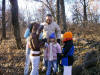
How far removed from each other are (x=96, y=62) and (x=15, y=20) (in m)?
4.91

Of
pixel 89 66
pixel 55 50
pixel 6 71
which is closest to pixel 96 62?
pixel 89 66

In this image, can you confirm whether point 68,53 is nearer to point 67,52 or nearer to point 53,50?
point 67,52

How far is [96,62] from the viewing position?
468cm

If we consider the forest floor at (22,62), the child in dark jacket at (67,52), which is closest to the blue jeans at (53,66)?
the child in dark jacket at (67,52)

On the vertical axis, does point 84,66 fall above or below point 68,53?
below

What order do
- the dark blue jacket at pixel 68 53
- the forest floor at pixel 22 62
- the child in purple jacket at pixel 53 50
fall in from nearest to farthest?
the dark blue jacket at pixel 68 53
the child in purple jacket at pixel 53 50
the forest floor at pixel 22 62

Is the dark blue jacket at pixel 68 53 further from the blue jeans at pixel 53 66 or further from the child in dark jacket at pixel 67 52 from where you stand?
the blue jeans at pixel 53 66

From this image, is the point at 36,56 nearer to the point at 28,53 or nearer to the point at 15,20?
the point at 28,53

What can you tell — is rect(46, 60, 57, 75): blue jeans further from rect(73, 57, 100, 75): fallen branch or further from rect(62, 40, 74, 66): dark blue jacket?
rect(73, 57, 100, 75): fallen branch

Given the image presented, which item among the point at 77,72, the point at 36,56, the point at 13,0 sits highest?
the point at 13,0

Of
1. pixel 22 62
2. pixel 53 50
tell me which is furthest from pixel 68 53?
pixel 22 62

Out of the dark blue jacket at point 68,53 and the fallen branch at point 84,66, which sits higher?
the dark blue jacket at point 68,53

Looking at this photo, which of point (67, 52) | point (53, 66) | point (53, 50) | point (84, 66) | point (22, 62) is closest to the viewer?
point (67, 52)

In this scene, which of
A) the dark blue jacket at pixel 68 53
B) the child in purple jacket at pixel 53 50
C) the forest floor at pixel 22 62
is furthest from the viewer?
the forest floor at pixel 22 62
